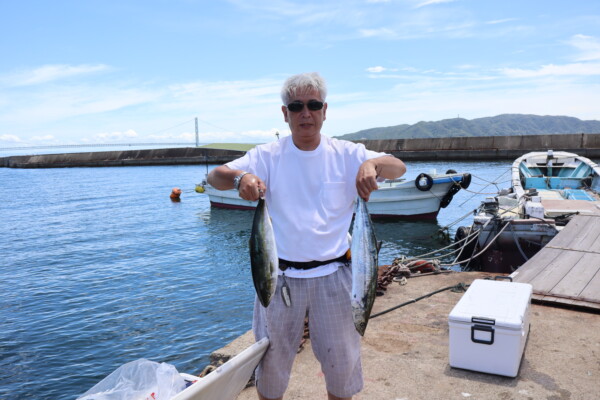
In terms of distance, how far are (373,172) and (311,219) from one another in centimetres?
42

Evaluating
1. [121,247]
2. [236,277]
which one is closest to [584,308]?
[236,277]

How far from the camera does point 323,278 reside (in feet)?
8.45

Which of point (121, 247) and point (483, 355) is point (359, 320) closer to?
point (483, 355)

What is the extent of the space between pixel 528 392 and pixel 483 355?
0.42 meters

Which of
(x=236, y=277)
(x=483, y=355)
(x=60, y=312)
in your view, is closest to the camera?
(x=483, y=355)

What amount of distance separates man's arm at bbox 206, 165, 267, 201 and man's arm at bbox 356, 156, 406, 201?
1.68ft

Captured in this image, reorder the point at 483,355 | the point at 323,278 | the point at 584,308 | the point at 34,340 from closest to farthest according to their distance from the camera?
1. the point at 323,278
2. the point at 483,355
3. the point at 584,308
4. the point at 34,340

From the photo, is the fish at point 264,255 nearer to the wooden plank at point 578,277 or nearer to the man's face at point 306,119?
the man's face at point 306,119

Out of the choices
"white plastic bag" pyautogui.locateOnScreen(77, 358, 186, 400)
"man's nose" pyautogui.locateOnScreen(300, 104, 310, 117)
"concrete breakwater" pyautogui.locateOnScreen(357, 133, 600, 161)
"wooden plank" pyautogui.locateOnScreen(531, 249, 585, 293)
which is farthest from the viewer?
"concrete breakwater" pyautogui.locateOnScreen(357, 133, 600, 161)

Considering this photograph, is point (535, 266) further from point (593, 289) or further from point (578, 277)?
point (593, 289)

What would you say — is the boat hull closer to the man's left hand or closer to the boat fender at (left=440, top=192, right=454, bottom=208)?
the boat fender at (left=440, top=192, right=454, bottom=208)

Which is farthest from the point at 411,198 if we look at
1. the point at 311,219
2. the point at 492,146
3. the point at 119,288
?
the point at 492,146

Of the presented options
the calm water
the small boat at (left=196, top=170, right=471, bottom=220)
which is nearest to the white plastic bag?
the calm water

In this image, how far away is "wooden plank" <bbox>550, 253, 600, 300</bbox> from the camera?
5.50 meters
